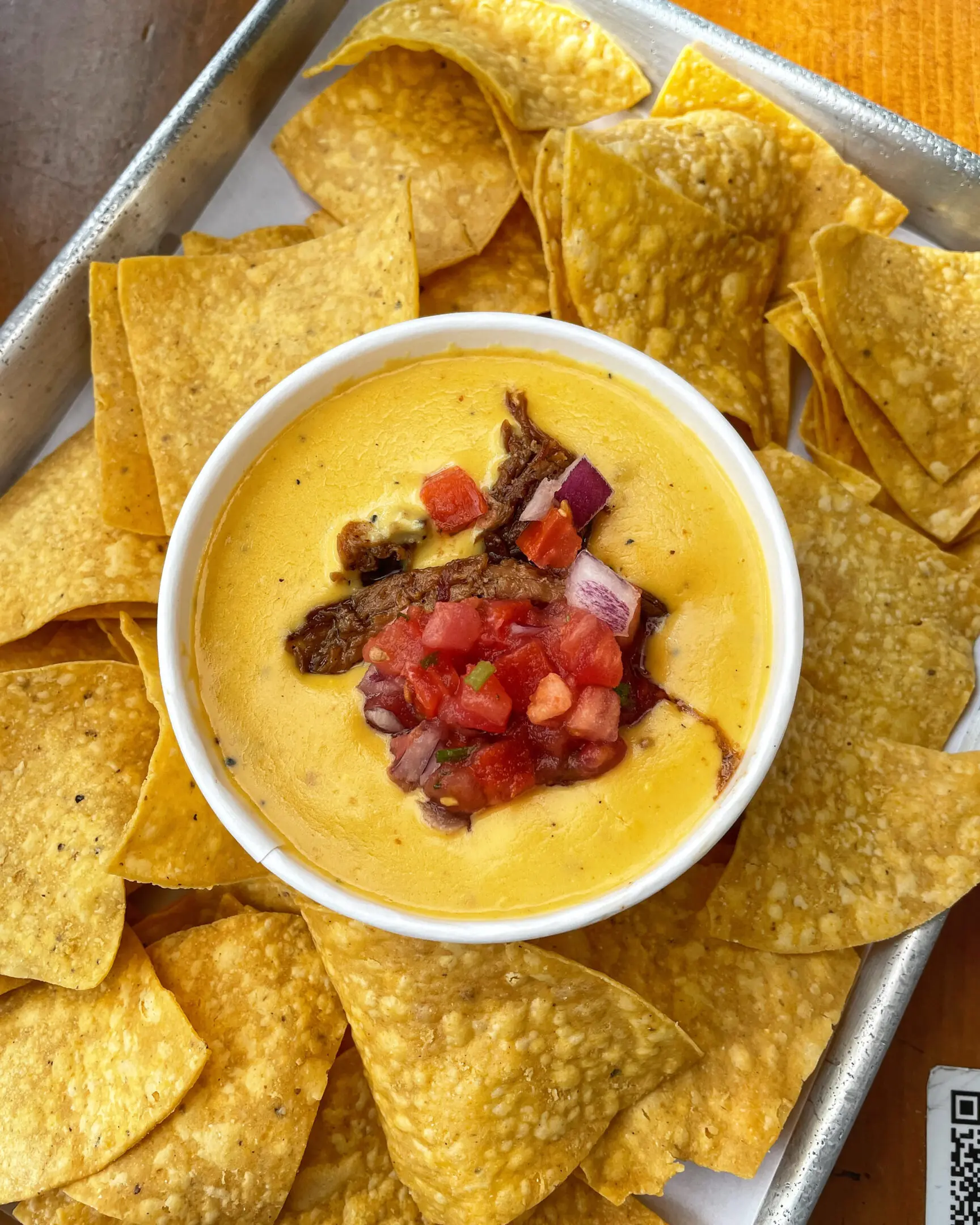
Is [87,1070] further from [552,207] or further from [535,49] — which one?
[535,49]

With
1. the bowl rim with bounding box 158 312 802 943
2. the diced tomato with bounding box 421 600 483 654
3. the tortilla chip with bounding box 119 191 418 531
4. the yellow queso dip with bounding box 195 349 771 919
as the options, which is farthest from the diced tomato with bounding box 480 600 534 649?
the tortilla chip with bounding box 119 191 418 531

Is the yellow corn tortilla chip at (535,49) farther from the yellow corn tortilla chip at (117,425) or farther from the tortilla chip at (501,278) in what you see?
the yellow corn tortilla chip at (117,425)

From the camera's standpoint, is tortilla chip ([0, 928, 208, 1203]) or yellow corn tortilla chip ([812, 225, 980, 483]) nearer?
tortilla chip ([0, 928, 208, 1203])

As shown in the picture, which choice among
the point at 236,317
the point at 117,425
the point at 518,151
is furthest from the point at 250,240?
the point at 518,151

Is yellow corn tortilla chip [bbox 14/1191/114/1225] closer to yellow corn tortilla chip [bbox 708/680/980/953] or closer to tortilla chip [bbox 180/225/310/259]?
yellow corn tortilla chip [bbox 708/680/980/953]

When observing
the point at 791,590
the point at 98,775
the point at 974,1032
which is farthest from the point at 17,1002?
the point at 974,1032
